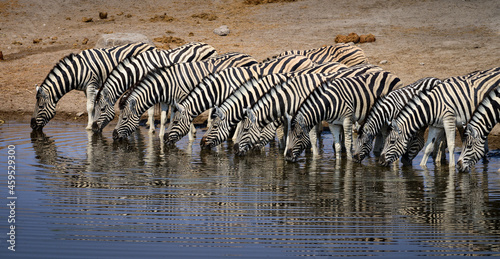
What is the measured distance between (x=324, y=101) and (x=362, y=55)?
4722mm

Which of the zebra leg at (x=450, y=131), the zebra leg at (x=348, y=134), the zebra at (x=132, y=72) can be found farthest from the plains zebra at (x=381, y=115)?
the zebra at (x=132, y=72)

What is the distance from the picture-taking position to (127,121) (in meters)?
14.5

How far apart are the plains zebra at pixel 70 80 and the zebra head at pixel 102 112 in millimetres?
429

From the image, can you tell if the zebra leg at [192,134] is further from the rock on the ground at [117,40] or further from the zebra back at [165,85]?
the rock on the ground at [117,40]

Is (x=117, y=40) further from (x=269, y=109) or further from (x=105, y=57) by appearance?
(x=269, y=109)

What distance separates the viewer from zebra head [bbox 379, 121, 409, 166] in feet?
37.8

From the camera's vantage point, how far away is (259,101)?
1283 centimetres

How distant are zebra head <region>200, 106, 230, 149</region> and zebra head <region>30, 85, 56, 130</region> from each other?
172 inches

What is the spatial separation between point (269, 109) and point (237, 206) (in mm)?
4292

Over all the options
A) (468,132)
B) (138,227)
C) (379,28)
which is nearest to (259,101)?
(468,132)

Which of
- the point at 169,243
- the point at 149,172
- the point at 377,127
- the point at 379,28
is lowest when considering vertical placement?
the point at 169,243

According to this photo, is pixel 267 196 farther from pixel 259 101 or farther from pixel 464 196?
pixel 259 101

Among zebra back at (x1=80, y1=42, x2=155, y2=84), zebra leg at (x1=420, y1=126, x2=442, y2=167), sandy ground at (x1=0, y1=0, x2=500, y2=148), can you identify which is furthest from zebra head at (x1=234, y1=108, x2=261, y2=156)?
sandy ground at (x1=0, y1=0, x2=500, y2=148)

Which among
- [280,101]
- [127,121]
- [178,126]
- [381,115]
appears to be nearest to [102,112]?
[127,121]
